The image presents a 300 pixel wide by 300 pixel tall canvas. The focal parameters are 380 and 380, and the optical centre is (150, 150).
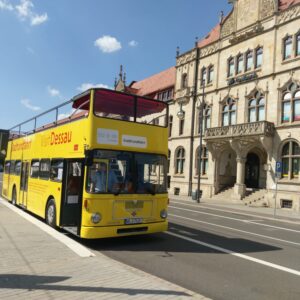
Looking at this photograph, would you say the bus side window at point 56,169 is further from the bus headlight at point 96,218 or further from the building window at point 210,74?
the building window at point 210,74

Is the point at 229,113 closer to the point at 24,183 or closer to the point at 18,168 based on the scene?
the point at 18,168

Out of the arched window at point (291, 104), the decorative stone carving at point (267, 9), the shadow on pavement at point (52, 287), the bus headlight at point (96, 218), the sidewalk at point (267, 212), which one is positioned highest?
the decorative stone carving at point (267, 9)

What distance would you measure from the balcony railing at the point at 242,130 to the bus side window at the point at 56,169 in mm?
21145

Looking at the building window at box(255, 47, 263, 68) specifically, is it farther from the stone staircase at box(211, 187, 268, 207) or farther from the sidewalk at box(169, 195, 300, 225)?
the sidewalk at box(169, 195, 300, 225)

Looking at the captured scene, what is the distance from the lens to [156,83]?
52.3 meters

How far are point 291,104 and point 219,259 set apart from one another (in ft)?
76.5

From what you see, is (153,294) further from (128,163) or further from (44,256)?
(128,163)

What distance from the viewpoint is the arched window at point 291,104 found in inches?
1136

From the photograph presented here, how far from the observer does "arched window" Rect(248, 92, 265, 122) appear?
31.9m

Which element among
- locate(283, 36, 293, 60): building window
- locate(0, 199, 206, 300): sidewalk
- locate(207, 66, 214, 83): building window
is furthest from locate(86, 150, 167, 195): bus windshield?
locate(207, 66, 214, 83): building window

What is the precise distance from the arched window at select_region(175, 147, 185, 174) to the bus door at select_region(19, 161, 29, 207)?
26615 millimetres

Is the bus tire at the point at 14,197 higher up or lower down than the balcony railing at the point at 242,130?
lower down

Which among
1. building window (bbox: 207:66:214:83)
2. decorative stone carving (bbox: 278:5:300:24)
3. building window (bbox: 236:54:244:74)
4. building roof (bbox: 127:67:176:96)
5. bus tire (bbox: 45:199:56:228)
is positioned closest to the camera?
bus tire (bbox: 45:199:56:228)

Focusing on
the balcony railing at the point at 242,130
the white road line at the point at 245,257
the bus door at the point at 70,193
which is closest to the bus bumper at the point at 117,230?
the white road line at the point at 245,257
